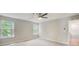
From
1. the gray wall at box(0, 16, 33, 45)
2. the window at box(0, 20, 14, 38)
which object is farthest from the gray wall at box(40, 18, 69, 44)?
the window at box(0, 20, 14, 38)

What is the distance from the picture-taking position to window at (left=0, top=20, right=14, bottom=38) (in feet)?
7.06

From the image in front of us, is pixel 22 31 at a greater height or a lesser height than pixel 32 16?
lesser

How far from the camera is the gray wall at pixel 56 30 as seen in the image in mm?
2184

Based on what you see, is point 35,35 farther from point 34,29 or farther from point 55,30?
point 55,30

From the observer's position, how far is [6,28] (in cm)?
216

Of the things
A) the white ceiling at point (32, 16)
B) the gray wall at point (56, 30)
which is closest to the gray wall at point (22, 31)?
the white ceiling at point (32, 16)

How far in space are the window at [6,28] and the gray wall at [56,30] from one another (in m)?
0.56

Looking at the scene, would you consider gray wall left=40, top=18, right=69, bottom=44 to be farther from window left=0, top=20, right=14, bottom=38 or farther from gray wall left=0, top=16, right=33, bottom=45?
window left=0, top=20, right=14, bottom=38

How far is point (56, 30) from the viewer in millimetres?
2211

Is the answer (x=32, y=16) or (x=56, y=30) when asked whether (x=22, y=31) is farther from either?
(x=56, y=30)

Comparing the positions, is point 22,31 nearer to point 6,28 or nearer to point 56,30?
point 6,28

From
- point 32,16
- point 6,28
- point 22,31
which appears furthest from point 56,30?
point 6,28

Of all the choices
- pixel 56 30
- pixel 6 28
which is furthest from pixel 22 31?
pixel 56 30

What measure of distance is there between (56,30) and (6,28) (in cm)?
91
